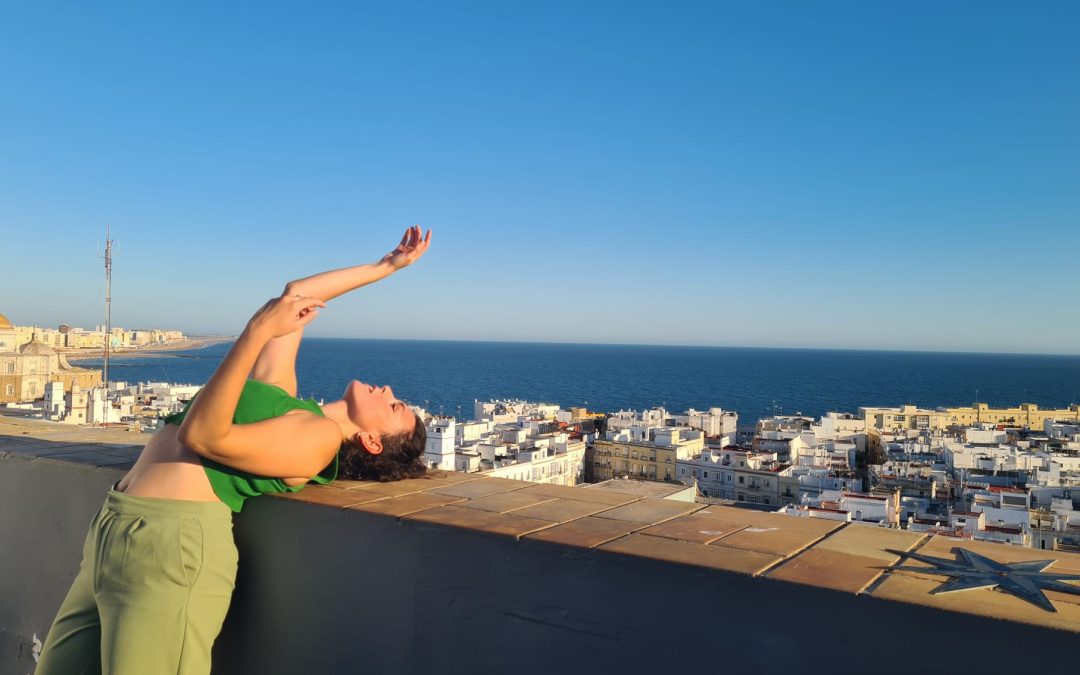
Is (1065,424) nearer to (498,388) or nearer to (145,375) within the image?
(498,388)

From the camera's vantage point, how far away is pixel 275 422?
154 centimetres

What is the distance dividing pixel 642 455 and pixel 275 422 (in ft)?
90.8

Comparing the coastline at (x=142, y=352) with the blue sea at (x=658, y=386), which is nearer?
the blue sea at (x=658, y=386)

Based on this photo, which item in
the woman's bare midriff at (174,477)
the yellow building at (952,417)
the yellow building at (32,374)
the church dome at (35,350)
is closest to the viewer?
the woman's bare midriff at (174,477)

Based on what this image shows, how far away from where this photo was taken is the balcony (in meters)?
1.02

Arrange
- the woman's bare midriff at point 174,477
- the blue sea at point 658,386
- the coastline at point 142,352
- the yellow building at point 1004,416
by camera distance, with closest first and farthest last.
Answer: the woman's bare midriff at point 174,477
the yellow building at point 1004,416
the blue sea at point 658,386
the coastline at point 142,352

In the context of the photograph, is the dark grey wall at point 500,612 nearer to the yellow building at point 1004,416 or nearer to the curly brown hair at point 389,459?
the curly brown hair at point 389,459

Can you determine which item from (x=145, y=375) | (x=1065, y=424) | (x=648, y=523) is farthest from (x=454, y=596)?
(x=145, y=375)

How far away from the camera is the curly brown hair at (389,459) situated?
1851 mm

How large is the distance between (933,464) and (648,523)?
1142 inches

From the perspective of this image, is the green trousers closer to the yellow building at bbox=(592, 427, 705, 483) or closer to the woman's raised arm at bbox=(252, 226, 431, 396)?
the woman's raised arm at bbox=(252, 226, 431, 396)

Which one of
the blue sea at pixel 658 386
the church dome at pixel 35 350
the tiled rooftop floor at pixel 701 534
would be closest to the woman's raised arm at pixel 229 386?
the tiled rooftop floor at pixel 701 534

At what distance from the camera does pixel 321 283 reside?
176 cm

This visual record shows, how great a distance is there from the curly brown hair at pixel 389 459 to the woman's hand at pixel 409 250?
0.40 metres
